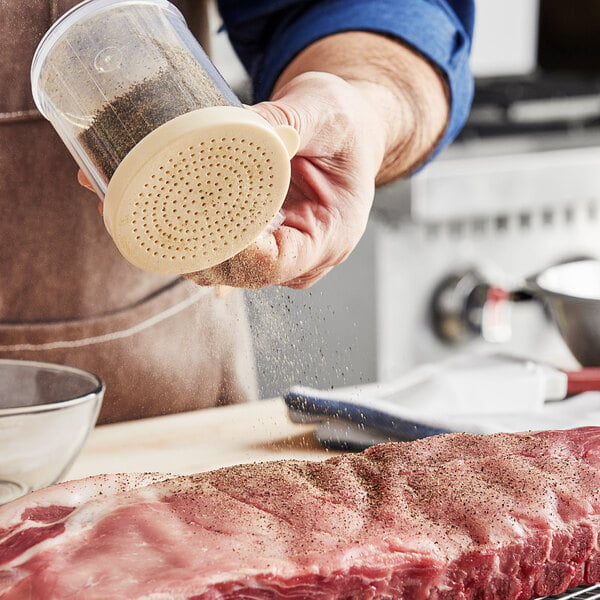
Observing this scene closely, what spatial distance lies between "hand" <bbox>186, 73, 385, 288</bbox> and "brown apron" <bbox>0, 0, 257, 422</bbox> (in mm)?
369

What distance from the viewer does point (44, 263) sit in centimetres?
149

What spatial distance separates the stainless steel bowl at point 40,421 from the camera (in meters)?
1.05

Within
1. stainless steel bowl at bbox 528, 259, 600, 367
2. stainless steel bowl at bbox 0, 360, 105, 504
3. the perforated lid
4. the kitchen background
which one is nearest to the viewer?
the perforated lid

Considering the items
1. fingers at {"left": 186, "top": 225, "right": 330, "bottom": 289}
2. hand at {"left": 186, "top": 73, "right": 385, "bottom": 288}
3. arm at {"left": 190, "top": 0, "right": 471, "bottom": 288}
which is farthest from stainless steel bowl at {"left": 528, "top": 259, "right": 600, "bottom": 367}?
fingers at {"left": 186, "top": 225, "right": 330, "bottom": 289}

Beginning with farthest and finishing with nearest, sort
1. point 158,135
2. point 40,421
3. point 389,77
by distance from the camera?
point 389,77
point 40,421
point 158,135

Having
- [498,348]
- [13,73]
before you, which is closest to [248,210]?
[13,73]

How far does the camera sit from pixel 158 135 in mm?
803

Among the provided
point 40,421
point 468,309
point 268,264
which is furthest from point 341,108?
point 468,309

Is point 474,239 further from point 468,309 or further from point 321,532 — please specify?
point 321,532

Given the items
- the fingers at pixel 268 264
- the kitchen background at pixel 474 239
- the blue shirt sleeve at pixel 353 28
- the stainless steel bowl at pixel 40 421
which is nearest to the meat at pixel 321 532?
the stainless steel bowl at pixel 40 421

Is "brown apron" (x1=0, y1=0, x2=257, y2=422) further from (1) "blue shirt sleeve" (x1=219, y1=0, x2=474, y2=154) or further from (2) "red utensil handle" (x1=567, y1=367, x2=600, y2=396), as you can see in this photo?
(2) "red utensil handle" (x1=567, y1=367, x2=600, y2=396)

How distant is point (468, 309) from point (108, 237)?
0.99 metres

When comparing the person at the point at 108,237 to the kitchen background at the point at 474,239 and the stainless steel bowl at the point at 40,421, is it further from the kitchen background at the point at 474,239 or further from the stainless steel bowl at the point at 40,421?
the kitchen background at the point at 474,239

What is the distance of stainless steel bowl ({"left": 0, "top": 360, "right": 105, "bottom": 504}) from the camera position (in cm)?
105
